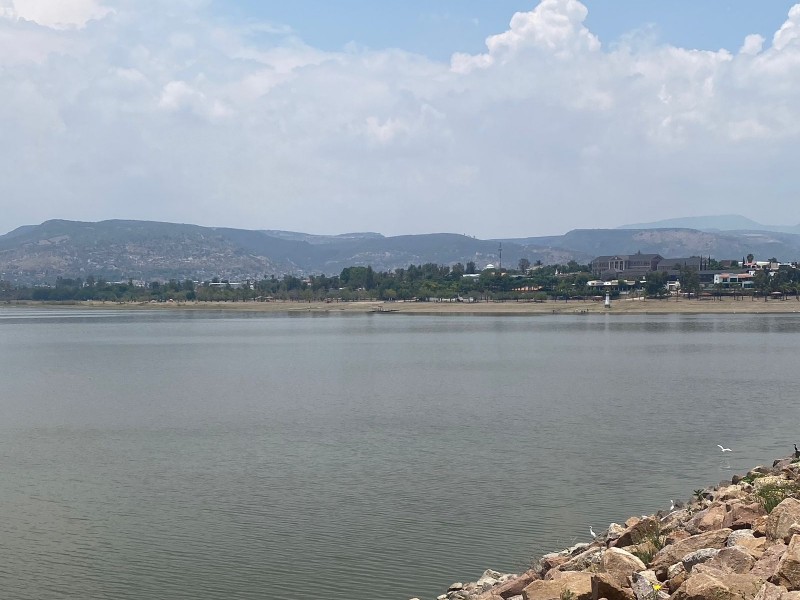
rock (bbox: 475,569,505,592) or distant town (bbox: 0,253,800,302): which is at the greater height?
distant town (bbox: 0,253,800,302)

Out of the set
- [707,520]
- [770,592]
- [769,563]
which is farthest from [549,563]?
[770,592]

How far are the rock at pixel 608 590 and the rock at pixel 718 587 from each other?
2.16 ft

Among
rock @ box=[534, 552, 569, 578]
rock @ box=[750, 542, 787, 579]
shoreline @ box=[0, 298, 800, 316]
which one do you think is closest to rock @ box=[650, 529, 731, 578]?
rock @ box=[750, 542, 787, 579]

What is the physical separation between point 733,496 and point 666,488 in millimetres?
5193

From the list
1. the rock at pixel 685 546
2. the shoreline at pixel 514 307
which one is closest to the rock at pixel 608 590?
the rock at pixel 685 546

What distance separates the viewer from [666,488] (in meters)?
19.1

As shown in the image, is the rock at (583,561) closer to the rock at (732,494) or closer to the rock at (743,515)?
the rock at (743,515)

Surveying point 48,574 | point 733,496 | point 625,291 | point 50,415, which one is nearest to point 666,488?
point 733,496

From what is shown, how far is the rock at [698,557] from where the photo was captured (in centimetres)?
899

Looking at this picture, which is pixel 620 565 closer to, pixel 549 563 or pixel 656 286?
pixel 549 563

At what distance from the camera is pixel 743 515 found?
11219mm

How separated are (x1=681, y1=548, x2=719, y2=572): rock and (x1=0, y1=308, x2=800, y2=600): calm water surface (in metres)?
5.11

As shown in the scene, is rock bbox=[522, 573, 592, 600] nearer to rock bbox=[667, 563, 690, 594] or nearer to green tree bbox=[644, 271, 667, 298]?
rock bbox=[667, 563, 690, 594]

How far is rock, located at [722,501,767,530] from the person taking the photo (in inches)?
433
